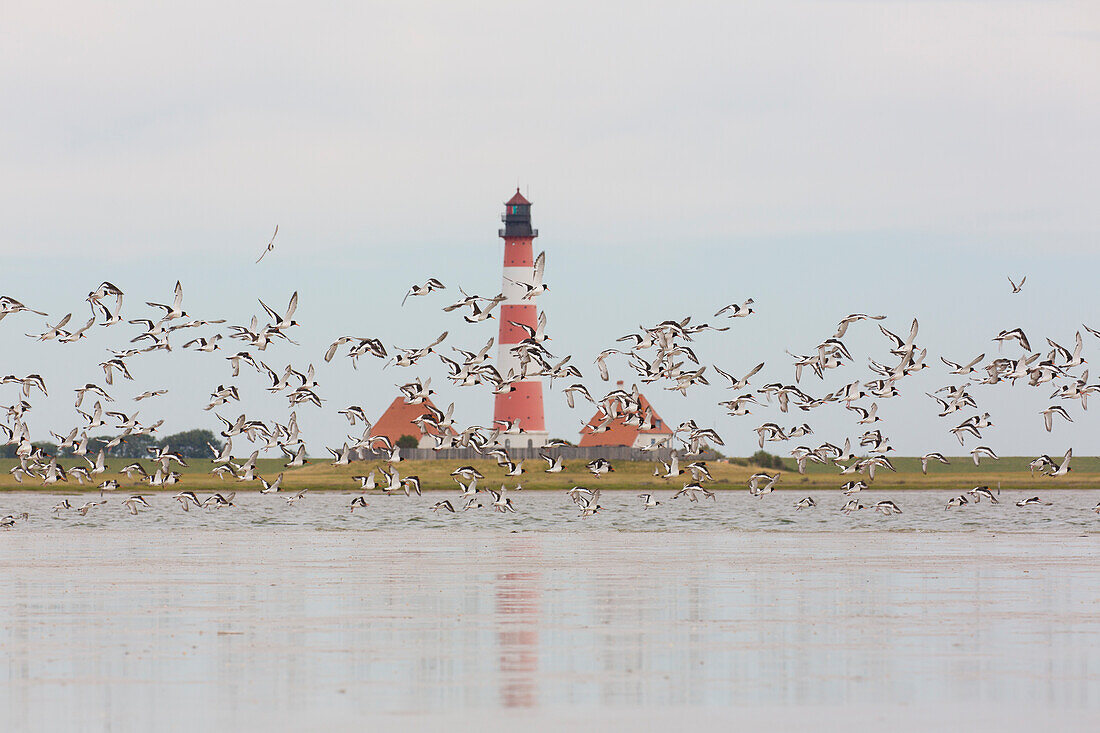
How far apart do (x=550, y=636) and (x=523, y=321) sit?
317 feet

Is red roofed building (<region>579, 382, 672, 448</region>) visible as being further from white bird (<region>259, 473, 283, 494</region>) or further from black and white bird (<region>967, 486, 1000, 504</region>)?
black and white bird (<region>967, 486, 1000, 504</region>)

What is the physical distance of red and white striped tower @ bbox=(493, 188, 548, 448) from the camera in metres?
122

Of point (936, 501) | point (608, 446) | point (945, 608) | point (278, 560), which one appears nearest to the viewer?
point (945, 608)

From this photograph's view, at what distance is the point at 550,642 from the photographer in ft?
78.7

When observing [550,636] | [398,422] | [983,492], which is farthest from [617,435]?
[550,636]

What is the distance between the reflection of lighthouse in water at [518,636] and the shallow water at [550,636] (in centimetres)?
8

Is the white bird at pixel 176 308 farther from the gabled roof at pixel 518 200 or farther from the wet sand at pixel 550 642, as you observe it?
the gabled roof at pixel 518 200

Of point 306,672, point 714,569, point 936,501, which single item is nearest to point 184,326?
point 714,569

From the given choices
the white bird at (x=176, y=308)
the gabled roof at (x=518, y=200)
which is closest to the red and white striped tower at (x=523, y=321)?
the gabled roof at (x=518, y=200)

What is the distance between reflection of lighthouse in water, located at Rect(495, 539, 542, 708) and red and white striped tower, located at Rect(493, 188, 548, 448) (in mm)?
85189

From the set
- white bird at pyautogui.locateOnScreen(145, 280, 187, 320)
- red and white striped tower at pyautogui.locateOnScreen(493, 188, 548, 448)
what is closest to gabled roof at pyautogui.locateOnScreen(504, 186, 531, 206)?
red and white striped tower at pyautogui.locateOnScreen(493, 188, 548, 448)

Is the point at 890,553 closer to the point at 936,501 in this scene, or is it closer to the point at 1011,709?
the point at 1011,709

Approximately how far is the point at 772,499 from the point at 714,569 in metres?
60.4

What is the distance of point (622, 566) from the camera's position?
132 feet
